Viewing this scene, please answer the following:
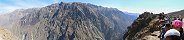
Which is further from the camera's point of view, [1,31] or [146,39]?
Answer: [146,39]

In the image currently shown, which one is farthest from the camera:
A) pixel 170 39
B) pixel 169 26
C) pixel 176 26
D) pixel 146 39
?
pixel 146 39

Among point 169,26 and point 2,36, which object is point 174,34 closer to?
point 169,26

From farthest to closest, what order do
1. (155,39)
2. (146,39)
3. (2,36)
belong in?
(146,39) → (155,39) → (2,36)

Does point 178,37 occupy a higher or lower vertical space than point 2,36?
higher

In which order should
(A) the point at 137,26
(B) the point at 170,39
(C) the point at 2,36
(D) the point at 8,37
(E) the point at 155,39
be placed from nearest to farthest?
(B) the point at 170,39, (C) the point at 2,36, (D) the point at 8,37, (E) the point at 155,39, (A) the point at 137,26

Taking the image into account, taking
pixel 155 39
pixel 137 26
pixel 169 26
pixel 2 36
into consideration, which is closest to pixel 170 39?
pixel 169 26

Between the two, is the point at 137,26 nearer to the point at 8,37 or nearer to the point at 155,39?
the point at 155,39

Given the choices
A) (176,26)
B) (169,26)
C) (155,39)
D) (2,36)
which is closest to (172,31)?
(176,26)

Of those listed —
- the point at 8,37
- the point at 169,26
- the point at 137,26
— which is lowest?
the point at 137,26

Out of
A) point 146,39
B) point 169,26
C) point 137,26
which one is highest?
point 169,26
